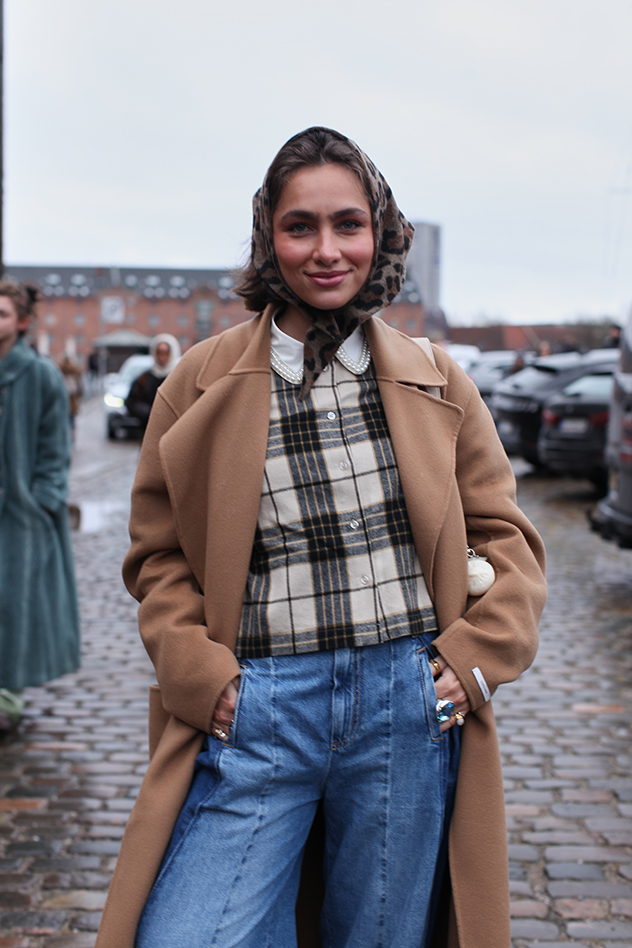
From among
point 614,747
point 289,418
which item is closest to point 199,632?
point 289,418

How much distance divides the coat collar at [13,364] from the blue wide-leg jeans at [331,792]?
3.32 meters

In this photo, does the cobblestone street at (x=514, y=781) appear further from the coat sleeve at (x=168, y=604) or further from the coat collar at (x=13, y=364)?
the coat collar at (x=13, y=364)

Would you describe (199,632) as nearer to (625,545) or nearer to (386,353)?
(386,353)

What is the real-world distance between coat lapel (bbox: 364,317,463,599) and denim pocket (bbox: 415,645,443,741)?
14cm

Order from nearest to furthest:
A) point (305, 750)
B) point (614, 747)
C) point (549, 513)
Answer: point (305, 750) → point (614, 747) → point (549, 513)

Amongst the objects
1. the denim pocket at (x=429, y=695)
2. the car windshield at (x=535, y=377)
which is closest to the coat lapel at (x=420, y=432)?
the denim pocket at (x=429, y=695)

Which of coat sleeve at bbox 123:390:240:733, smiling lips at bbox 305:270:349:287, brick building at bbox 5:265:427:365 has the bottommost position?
brick building at bbox 5:265:427:365

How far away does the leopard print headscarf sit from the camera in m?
2.08

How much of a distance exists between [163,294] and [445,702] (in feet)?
415

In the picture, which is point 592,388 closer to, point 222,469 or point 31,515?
point 31,515

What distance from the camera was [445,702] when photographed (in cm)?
203

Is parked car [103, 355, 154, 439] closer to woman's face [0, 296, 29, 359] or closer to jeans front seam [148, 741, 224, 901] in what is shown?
woman's face [0, 296, 29, 359]

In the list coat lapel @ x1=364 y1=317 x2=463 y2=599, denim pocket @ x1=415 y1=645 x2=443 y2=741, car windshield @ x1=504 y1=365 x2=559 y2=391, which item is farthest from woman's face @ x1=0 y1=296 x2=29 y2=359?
car windshield @ x1=504 y1=365 x2=559 y2=391

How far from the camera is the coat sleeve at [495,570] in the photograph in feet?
6.76
